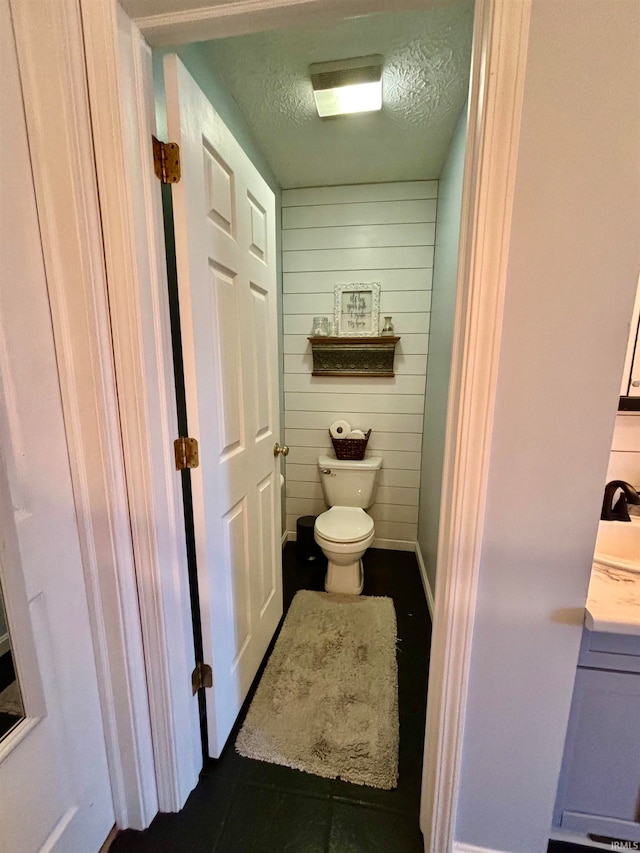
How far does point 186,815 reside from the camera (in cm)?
108

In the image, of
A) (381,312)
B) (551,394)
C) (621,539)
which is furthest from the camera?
(381,312)

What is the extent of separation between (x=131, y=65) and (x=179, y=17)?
0.14 meters

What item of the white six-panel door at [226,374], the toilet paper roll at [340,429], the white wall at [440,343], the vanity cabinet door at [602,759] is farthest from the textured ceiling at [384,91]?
the vanity cabinet door at [602,759]

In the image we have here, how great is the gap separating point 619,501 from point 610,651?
20.5 inches

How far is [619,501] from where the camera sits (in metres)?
1.16

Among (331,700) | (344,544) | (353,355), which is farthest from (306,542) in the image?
(353,355)

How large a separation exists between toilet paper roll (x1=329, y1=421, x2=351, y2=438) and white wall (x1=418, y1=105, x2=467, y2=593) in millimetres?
512

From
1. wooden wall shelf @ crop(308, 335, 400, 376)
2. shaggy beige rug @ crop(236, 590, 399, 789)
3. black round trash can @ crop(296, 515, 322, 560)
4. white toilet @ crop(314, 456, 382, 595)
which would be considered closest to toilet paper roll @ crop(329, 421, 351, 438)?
white toilet @ crop(314, 456, 382, 595)

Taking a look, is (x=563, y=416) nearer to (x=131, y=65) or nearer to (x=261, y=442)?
(x=261, y=442)

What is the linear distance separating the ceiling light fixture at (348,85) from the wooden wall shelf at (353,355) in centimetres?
112

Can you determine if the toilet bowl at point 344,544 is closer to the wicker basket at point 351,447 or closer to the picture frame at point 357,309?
the wicker basket at point 351,447

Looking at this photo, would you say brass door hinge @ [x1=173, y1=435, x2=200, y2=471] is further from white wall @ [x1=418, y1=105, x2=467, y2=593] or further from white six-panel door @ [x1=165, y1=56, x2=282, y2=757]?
white wall @ [x1=418, y1=105, x2=467, y2=593]

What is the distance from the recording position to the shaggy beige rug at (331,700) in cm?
123

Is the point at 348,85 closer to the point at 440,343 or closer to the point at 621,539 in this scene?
the point at 440,343
